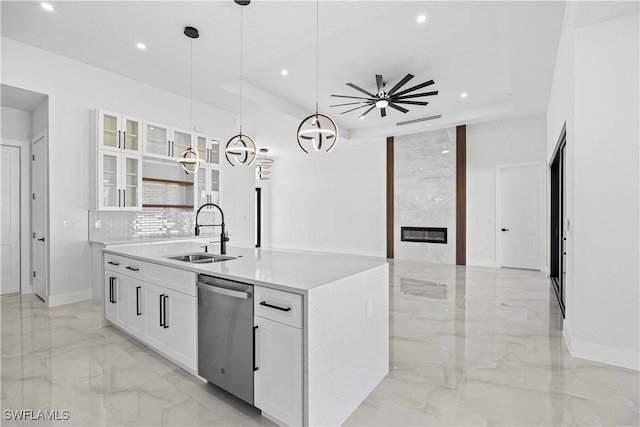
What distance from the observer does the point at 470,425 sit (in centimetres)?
185

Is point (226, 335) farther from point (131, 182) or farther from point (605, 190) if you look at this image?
point (131, 182)

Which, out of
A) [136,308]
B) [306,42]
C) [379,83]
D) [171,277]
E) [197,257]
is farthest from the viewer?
[379,83]

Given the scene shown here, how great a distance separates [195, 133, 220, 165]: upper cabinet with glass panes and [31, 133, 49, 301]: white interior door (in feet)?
6.84

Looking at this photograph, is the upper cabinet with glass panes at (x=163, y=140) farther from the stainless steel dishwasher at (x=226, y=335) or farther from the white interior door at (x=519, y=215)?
the white interior door at (x=519, y=215)

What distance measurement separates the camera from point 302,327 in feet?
5.38

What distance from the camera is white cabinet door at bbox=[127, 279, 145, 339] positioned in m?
2.80

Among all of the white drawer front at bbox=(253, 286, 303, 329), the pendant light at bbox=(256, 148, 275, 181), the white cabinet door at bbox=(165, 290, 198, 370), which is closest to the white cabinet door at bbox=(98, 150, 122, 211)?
the white cabinet door at bbox=(165, 290, 198, 370)

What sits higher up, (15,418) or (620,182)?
(620,182)

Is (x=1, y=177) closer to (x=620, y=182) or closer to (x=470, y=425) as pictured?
(x=470, y=425)

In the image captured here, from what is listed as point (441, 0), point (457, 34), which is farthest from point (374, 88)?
point (441, 0)

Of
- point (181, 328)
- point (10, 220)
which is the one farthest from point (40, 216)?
point (181, 328)

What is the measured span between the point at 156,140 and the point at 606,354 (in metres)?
5.92

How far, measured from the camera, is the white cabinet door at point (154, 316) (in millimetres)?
2549

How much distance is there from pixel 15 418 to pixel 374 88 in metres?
5.83
